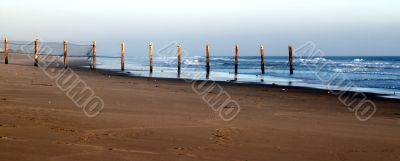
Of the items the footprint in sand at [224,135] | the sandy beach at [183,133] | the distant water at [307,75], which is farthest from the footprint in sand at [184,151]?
the distant water at [307,75]

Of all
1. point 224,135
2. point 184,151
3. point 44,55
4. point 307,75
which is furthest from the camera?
point 44,55

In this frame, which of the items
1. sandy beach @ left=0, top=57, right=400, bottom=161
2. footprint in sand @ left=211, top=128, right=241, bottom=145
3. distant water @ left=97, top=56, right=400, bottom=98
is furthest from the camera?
distant water @ left=97, top=56, right=400, bottom=98

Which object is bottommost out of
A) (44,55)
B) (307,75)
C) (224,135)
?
(224,135)

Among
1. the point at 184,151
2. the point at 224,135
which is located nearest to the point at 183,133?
the point at 224,135

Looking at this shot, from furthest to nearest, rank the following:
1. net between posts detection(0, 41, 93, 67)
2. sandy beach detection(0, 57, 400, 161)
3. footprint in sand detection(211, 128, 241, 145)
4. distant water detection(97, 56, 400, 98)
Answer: net between posts detection(0, 41, 93, 67) < distant water detection(97, 56, 400, 98) < footprint in sand detection(211, 128, 241, 145) < sandy beach detection(0, 57, 400, 161)

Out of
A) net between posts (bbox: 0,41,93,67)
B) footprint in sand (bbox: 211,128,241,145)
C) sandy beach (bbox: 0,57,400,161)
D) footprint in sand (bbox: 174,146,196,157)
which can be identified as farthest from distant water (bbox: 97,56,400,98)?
footprint in sand (bbox: 174,146,196,157)

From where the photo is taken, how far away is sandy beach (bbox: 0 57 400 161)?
16.5 feet

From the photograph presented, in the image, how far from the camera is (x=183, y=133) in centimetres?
643

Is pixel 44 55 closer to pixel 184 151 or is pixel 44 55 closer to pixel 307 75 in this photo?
pixel 307 75

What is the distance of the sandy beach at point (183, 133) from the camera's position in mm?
5023

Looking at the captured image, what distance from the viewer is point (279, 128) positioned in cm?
725

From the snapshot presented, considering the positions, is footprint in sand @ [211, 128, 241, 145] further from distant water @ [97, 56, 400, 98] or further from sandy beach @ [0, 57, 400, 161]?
distant water @ [97, 56, 400, 98]

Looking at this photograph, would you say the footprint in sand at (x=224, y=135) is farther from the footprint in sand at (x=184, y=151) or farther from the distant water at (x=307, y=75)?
the distant water at (x=307, y=75)

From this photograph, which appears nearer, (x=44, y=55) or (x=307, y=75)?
(x=307, y=75)
